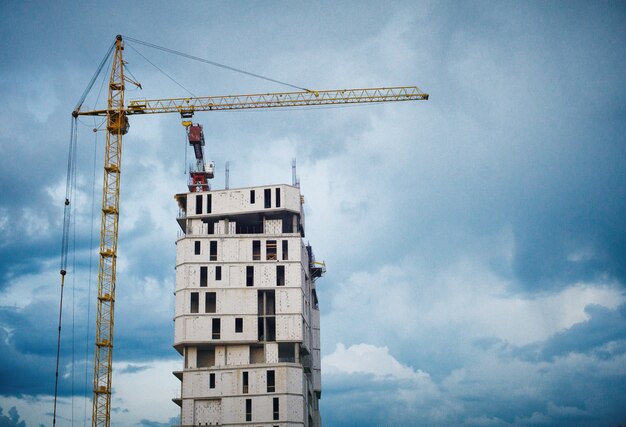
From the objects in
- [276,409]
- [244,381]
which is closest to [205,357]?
[244,381]

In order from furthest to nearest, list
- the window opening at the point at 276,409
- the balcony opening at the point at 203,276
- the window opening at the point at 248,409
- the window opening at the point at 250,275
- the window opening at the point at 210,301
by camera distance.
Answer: the window opening at the point at 250,275 < the balcony opening at the point at 203,276 < the window opening at the point at 210,301 < the window opening at the point at 248,409 < the window opening at the point at 276,409

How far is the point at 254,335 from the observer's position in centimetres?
12788

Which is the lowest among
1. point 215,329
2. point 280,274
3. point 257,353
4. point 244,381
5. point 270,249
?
point 244,381

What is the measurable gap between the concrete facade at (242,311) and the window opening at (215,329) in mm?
149

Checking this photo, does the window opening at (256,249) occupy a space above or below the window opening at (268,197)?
below

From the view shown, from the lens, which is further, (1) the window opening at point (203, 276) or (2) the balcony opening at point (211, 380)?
(1) the window opening at point (203, 276)

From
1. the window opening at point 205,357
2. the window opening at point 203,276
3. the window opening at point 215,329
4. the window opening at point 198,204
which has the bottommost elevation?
the window opening at point 205,357

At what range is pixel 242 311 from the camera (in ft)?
423

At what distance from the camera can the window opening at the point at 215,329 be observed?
128125 millimetres

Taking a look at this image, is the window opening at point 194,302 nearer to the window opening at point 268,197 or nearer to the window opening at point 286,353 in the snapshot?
the window opening at point 286,353

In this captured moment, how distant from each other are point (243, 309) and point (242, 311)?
334 mm

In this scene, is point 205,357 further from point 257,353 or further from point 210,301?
point 210,301

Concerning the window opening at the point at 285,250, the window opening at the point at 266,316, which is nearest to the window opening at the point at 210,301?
the window opening at the point at 266,316

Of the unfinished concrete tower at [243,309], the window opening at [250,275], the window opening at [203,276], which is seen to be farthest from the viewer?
the window opening at [250,275]
